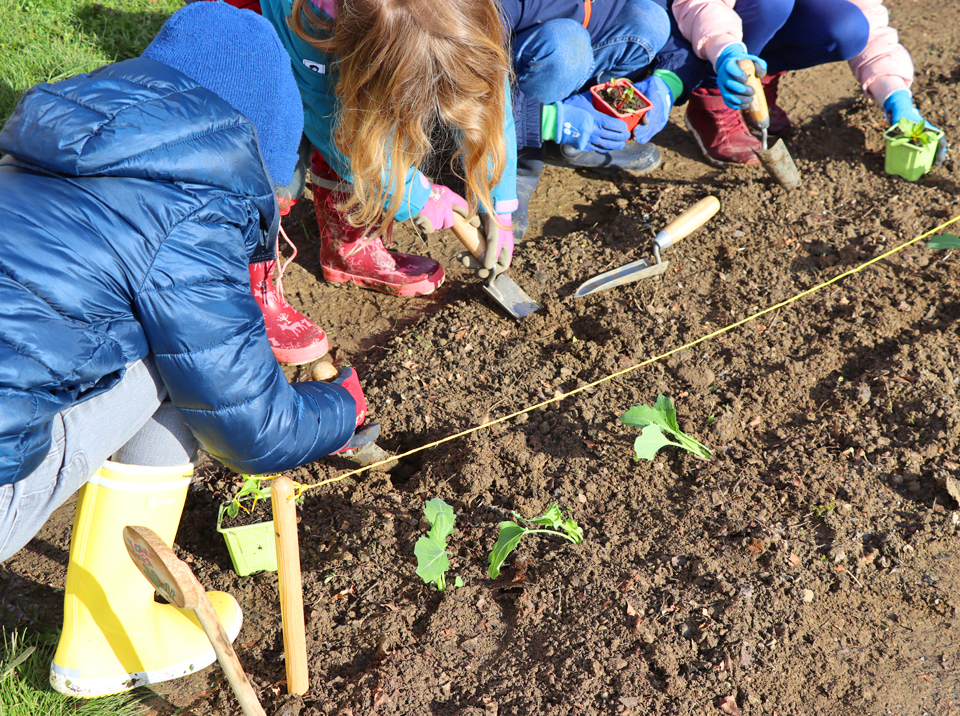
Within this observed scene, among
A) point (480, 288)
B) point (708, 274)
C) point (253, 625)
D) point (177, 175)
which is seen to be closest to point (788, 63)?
point (708, 274)

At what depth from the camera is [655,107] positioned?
118 inches

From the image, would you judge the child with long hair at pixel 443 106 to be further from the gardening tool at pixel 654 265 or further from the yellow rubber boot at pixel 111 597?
the yellow rubber boot at pixel 111 597

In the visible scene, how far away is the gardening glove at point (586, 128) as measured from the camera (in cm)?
284

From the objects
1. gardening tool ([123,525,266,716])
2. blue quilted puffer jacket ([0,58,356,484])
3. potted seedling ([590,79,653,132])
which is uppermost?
blue quilted puffer jacket ([0,58,356,484])

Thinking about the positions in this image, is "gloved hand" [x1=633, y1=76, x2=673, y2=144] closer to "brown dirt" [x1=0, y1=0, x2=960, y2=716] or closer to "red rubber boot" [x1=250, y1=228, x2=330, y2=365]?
"brown dirt" [x1=0, y1=0, x2=960, y2=716]

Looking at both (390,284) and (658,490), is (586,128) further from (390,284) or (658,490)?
(658,490)

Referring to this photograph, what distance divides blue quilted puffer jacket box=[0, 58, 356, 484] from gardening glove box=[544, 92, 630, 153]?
169 centimetres

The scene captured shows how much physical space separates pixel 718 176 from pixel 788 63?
66cm

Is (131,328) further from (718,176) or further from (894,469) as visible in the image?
(718,176)

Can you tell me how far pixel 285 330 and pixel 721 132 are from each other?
2088mm

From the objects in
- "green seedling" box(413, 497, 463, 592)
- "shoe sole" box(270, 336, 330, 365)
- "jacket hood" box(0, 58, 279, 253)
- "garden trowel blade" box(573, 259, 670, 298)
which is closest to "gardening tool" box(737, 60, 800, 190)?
"garden trowel blade" box(573, 259, 670, 298)

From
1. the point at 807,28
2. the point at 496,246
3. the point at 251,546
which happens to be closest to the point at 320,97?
the point at 496,246

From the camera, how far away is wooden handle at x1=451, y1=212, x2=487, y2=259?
2.41m

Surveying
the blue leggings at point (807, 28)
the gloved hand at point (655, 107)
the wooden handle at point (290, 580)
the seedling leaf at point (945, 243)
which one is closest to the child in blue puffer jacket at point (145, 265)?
the wooden handle at point (290, 580)
